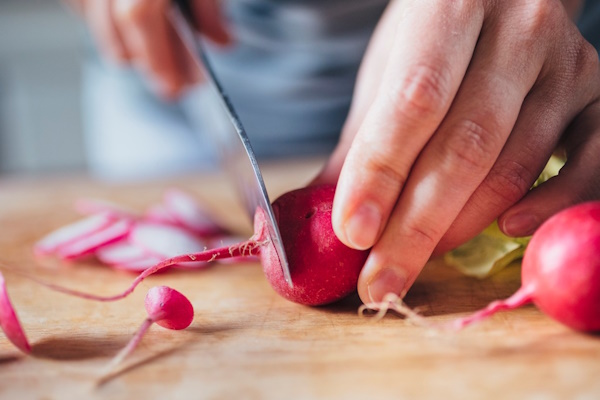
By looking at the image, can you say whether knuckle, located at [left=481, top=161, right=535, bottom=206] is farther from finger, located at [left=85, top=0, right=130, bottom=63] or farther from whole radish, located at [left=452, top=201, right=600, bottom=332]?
finger, located at [left=85, top=0, right=130, bottom=63]

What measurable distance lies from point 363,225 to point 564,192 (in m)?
0.36

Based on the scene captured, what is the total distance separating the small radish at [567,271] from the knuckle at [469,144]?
0.50 feet

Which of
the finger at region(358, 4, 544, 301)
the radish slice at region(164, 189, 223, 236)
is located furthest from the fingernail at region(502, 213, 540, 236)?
the radish slice at region(164, 189, 223, 236)

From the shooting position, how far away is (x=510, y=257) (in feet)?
4.41

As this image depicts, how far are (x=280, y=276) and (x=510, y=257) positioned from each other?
50 cm

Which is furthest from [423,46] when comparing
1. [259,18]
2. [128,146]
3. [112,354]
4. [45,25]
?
[45,25]

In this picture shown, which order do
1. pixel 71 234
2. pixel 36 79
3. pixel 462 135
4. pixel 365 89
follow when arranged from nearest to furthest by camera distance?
pixel 462 135 < pixel 365 89 < pixel 71 234 < pixel 36 79

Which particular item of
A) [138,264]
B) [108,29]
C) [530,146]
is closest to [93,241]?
[138,264]

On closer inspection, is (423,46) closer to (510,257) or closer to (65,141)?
(510,257)

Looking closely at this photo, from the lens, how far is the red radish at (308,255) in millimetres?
1146

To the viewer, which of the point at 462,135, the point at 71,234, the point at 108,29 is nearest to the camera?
the point at 462,135

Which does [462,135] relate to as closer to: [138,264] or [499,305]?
[499,305]

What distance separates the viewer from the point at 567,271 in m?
0.97

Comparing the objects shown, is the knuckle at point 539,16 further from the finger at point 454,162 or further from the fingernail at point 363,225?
the fingernail at point 363,225
